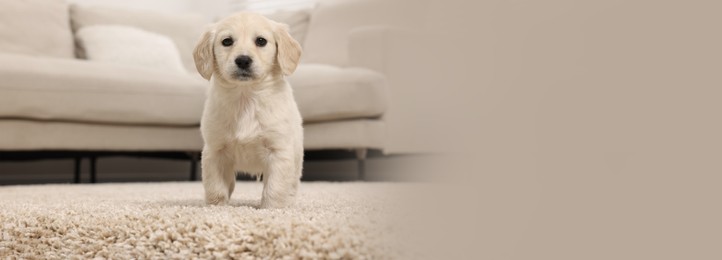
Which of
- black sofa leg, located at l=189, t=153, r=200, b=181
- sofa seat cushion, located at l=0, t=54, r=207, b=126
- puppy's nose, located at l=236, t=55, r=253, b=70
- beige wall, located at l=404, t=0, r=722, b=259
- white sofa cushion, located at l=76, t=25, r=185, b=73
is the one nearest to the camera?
beige wall, located at l=404, t=0, r=722, b=259

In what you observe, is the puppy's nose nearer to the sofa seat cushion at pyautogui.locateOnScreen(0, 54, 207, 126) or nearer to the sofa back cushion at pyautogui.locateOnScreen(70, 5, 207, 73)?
the sofa seat cushion at pyautogui.locateOnScreen(0, 54, 207, 126)

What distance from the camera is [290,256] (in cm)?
51

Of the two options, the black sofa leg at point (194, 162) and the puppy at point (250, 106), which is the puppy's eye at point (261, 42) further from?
the black sofa leg at point (194, 162)

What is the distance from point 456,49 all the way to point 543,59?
0.13ft

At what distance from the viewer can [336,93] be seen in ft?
6.27

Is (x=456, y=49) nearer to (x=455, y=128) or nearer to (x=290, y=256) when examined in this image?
(x=455, y=128)

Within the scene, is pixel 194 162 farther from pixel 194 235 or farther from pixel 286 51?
pixel 194 235

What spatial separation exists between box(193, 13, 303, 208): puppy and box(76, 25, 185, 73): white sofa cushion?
5.09 feet

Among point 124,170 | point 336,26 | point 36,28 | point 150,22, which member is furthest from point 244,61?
point 124,170

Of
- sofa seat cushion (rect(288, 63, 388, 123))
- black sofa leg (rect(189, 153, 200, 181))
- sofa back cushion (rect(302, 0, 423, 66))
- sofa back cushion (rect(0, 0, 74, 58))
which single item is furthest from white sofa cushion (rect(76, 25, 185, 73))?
sofa seat cushion (rect(288, 63, 388, 123))

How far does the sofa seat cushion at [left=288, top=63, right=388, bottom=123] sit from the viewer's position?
1.91 metres

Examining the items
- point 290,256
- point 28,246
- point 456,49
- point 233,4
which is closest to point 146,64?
point 233,4

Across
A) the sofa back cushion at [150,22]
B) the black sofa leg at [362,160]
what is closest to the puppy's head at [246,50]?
the black sofa leg at [362,160]

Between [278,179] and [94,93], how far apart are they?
114 centimetres
